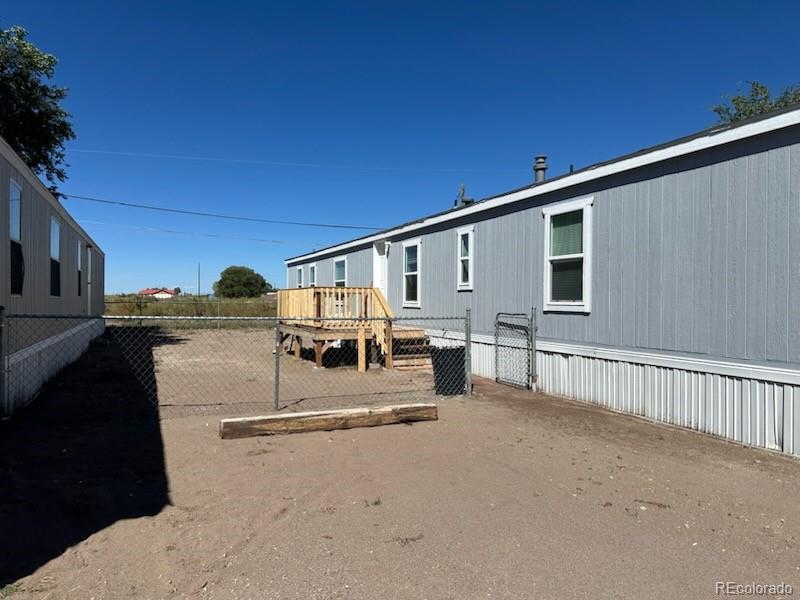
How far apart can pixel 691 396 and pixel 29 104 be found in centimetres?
1904

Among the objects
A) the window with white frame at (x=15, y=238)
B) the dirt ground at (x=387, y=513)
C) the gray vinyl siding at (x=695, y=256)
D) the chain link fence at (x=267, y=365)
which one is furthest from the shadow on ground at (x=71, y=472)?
the gray vinyl siding at (x=695, y=256)

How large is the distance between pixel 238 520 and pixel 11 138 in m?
18.2

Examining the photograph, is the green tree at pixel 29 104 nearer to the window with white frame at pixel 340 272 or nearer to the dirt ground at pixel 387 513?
the window with white frame at pixel 340 272

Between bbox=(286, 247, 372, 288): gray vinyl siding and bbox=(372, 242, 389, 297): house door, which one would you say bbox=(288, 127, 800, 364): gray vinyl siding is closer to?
bbox=(372, 242, 389, 297): house door

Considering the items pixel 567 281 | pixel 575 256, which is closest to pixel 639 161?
pixel 575 256

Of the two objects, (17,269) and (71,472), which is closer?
(71,472)

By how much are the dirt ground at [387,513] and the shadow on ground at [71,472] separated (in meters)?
0.02

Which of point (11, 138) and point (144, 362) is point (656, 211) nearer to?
point (144, 362)

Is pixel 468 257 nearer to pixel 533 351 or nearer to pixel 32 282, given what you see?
pixel 533 351

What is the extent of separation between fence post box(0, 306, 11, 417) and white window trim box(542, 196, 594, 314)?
22.0 feet

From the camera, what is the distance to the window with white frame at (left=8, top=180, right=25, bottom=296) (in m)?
6.32

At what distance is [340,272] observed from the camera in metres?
17.4

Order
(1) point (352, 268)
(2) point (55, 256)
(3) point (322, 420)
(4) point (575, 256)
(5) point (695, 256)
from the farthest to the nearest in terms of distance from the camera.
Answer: (1) point (352, 268) → (2) point (55, 256) → (4) point (575, 256) → (5) point (695, 256) → (3) point (322, 420)

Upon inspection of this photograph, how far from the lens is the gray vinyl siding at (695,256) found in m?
5.16
